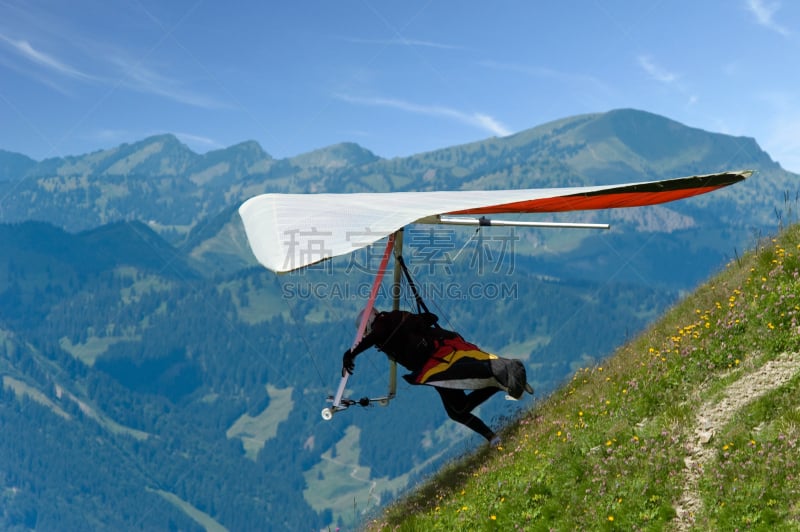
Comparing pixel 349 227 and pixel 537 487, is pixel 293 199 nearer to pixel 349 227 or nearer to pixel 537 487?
pixel 349 227

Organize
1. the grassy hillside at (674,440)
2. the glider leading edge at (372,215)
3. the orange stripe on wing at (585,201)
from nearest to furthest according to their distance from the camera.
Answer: the grassy hillside at (674,440)
the glider leading edge at (372,215)
the orange stripe on wing at (585,201)

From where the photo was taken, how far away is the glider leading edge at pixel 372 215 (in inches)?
371

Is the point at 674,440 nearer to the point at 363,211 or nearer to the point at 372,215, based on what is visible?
the point at 372,215

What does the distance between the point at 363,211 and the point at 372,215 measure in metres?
0.58

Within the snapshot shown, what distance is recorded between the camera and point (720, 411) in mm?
9109

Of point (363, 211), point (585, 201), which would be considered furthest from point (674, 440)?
point (363, 211)

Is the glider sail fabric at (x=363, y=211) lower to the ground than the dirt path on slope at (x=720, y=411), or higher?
higher

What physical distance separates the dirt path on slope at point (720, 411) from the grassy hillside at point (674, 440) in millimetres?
17

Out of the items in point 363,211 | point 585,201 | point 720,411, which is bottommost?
point 720,411

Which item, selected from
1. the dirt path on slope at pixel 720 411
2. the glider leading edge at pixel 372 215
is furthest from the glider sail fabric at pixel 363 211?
the dirt path on slope at pixel 720 411

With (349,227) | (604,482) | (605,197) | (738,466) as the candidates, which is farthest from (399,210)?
(738,466)

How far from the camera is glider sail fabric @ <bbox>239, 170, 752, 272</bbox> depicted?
9289mm

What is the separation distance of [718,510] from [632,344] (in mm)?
5871

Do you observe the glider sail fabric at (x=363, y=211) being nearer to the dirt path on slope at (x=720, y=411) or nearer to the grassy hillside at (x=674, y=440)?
the grassy hillside at (x=674, y=440)
